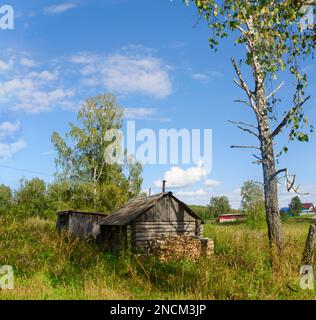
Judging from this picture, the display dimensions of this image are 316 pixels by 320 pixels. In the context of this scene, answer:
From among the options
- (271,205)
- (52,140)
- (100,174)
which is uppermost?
(52,140)

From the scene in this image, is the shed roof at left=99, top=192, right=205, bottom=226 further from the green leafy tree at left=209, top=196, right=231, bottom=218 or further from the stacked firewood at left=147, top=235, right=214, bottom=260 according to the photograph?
the green leafy tree at left=209, top=196, right=231, bottom=218


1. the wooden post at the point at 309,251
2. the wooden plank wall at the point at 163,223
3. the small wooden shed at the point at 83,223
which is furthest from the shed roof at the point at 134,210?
the wooden post at the point at 309,251

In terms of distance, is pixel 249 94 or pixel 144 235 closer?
pixel 249 94

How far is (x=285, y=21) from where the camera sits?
7961mm

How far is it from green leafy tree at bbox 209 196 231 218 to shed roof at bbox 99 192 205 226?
75.2m

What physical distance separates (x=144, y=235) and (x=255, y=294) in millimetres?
13214

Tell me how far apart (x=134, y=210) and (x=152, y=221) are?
1163mm

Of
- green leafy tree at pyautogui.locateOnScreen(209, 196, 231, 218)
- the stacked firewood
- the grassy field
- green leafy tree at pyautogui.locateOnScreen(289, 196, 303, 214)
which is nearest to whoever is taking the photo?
the grassy field

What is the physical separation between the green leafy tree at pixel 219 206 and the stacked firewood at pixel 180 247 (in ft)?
256

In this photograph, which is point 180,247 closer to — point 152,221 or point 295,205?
point 152,221

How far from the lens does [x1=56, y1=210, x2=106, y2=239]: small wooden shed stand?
2622 cm

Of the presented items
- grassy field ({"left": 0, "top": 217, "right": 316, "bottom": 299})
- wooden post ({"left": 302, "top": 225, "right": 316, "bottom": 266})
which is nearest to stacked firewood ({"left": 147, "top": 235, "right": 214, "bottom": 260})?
grassy field ({"left": 0, "top": 217, "right": 316, "bottom": 299})
